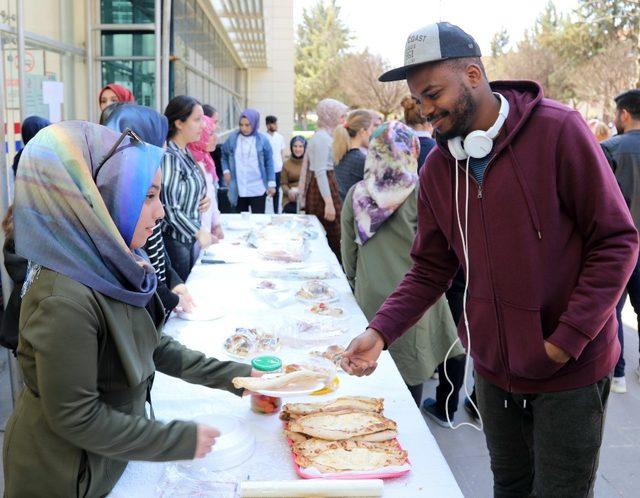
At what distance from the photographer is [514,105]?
179 cm

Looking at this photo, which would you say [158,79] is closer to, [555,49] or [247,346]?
[247,346]

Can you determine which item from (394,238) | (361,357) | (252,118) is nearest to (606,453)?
(394,238)

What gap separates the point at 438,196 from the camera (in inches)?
77.3

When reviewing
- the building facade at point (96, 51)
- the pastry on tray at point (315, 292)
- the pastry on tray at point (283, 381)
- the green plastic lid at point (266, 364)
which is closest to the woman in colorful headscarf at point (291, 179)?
the building facade at point (96, 51)

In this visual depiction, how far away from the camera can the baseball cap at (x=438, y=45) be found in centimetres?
171

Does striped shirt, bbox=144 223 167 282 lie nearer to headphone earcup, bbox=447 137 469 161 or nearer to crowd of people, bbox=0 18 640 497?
crowd of people, bbox=0 18 640 497

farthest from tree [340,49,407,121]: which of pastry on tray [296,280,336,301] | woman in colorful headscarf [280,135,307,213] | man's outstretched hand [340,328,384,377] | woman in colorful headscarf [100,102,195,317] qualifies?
man's outstretched hand [340,328,384,377]

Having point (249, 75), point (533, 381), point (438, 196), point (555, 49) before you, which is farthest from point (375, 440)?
point (555, 49)

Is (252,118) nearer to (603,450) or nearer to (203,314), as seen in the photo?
(203,314)

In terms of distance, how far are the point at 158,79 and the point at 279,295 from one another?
3.35m

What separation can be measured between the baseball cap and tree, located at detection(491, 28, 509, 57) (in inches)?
2810

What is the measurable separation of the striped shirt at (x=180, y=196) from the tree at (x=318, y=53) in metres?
44.5

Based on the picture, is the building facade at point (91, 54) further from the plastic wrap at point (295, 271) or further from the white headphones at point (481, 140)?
the white headphones at point (481, 140)

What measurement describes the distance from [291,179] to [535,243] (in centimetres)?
718
